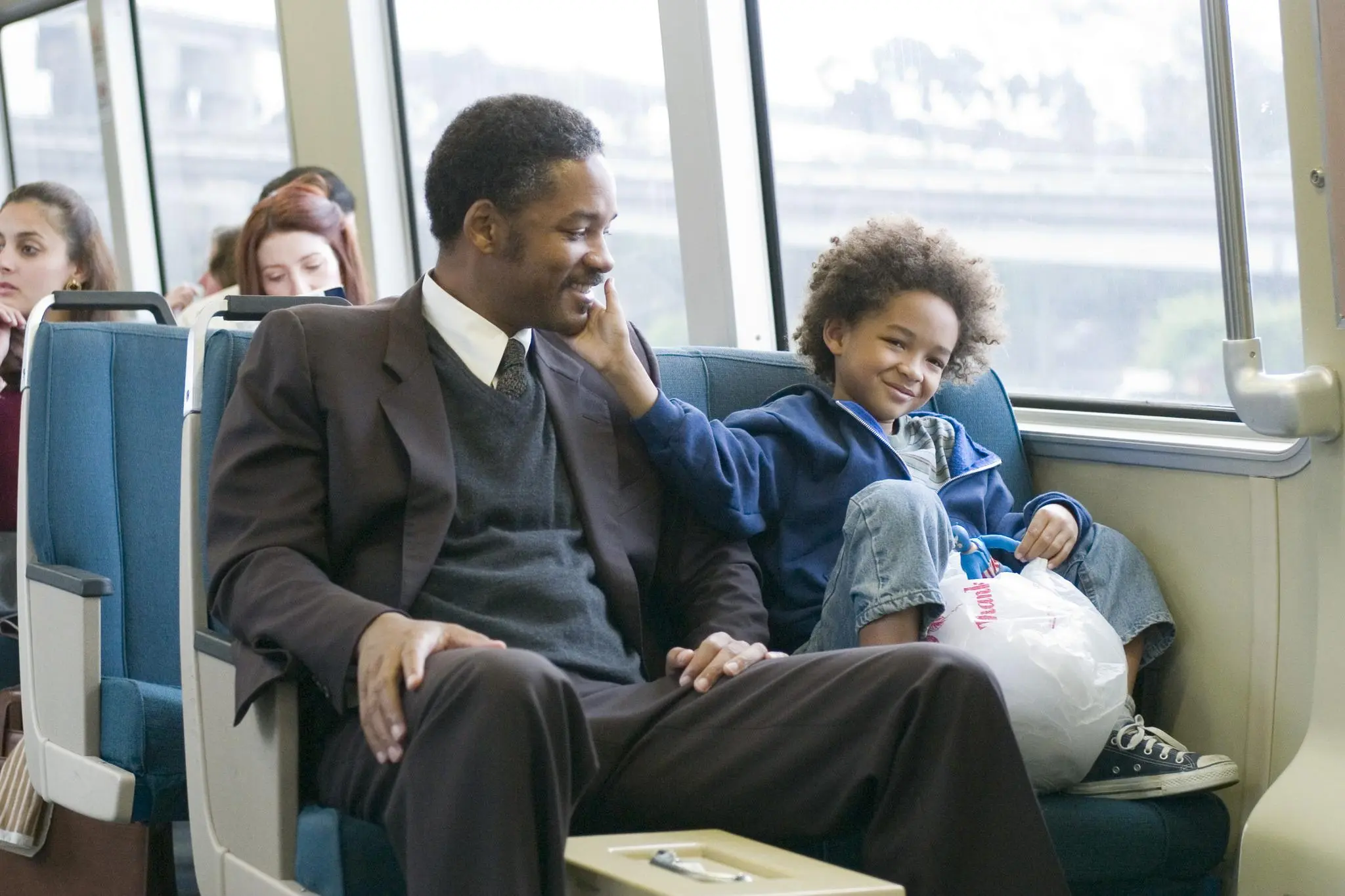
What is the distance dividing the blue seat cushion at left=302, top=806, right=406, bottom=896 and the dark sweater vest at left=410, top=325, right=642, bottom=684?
0.27 metres

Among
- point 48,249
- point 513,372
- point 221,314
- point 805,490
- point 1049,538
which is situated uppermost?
point 48,249

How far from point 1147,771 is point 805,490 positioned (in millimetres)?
645

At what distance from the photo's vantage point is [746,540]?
2.37m

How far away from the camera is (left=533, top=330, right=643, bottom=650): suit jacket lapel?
6.86ft

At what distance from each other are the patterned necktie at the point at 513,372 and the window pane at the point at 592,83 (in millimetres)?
1728

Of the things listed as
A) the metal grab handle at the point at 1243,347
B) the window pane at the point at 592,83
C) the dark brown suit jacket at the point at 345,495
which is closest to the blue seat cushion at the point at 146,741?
the dark brown suit jacket at the point at 345,495

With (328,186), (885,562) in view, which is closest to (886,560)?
(885,562)

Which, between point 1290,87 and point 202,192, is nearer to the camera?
point 1290,87

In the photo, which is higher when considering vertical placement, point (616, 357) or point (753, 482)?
point (616, 357)

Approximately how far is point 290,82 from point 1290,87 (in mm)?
3546

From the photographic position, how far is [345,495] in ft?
6.34

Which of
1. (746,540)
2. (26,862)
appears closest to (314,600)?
(746,540)

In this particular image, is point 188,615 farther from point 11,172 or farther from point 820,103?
point 11,172

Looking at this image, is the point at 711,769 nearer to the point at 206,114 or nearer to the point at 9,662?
the point at 9,662
